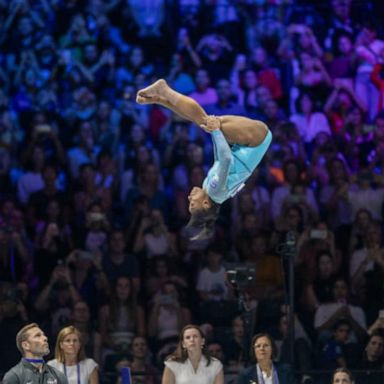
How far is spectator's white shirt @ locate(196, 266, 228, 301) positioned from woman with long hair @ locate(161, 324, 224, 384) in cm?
225

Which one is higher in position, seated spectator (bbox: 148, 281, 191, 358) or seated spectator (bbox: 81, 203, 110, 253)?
seated spectator (bbox: 81, 203, 110, 253)

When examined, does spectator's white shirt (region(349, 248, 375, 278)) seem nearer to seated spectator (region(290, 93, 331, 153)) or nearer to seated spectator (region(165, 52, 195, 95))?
seated spectator (region(290, 93, 331, 153))

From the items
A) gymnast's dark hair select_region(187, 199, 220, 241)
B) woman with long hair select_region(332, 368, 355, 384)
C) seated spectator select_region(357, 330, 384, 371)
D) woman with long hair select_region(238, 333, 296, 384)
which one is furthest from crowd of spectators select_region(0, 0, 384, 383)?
gymnast's dark hair select_region(187, 199, 220, 241)

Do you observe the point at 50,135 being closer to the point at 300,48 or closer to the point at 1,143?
the point at 1,143

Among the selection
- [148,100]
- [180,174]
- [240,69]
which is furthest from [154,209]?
[148,100]

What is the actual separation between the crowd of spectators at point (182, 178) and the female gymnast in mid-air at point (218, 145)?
7.39 feet

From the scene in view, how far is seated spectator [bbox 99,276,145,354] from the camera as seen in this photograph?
14297 millimetres

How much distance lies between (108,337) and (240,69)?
481cm

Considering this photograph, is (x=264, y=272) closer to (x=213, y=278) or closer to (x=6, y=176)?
(x=213, y=278)

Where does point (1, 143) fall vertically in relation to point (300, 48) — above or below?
below

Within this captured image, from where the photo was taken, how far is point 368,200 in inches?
619

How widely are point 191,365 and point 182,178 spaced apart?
13.5ft

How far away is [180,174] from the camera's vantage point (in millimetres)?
16312

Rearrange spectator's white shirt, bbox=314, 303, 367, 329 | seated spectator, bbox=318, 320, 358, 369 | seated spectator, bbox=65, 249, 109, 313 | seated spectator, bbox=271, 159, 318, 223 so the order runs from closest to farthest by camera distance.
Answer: seated spectator, bbox=318, 320, 358, 369, spectator's white shirt, bbox=314, 303, 367, 329, seated spectator, bbox=65, 249, 109, 313, seated spectator, bbox=271, 159, 318, 223
